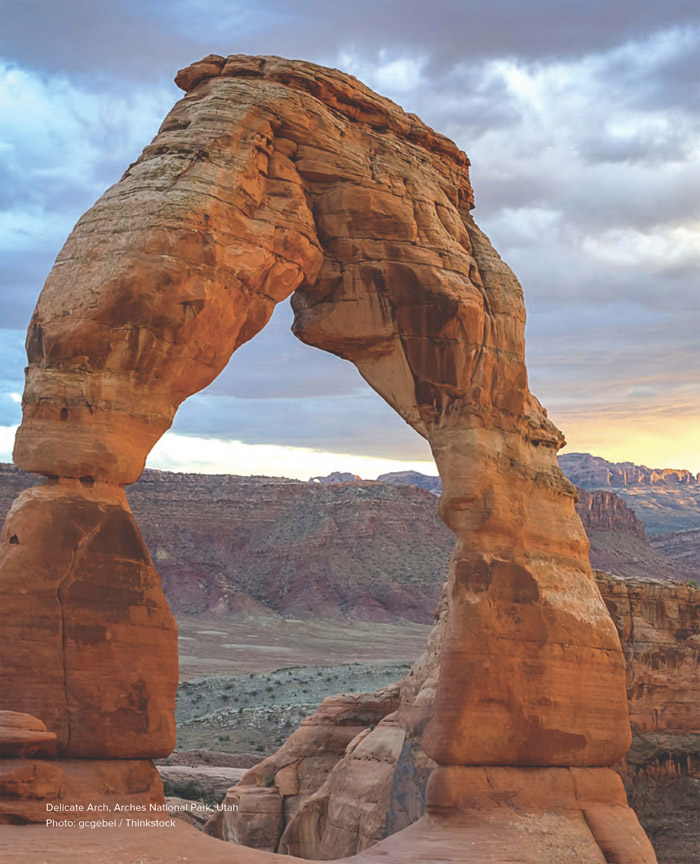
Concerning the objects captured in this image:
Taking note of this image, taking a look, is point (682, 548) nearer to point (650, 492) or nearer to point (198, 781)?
point (650, 492)

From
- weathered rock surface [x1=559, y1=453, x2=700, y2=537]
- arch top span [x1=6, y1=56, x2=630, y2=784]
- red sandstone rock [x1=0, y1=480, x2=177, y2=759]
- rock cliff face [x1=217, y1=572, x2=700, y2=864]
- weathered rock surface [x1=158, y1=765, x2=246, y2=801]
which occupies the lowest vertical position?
weathered rock surface [x1=158, y1=765, x2=246, y2=801]

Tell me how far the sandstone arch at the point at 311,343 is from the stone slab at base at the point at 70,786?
0.18 m

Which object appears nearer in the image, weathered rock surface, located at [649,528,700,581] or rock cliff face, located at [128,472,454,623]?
rock cliff face, located at [128,472,454,623]

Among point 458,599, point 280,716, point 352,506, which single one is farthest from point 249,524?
point 458,599

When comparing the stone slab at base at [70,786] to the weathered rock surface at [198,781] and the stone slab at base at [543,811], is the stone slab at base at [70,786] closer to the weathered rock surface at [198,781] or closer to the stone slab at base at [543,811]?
the stone slab at base at [543,811]

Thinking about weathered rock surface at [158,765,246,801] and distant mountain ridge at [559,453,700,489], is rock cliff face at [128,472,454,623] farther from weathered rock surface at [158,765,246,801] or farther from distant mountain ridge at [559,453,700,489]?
distant mountain ridge at [559,453,700,489]

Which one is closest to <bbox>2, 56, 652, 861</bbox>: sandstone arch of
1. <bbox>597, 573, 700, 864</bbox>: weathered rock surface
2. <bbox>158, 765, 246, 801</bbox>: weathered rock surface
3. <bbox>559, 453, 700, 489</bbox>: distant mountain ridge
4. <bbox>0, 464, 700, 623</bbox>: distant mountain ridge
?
<bbox>597, 573, 700, 864</bbox>: weathered rock surface

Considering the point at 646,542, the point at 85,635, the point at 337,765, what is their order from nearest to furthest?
the point at 85,635 → the point at 337,765 → the point at 646,542

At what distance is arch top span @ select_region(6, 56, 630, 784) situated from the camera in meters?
10.1

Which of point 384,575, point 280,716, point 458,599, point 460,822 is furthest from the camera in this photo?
point 384,575

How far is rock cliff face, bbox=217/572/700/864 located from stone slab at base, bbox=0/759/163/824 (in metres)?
4.50

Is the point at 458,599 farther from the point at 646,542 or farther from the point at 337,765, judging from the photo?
the point at 646,542

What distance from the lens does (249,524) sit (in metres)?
82.8

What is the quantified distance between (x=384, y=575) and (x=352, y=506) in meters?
6.16
